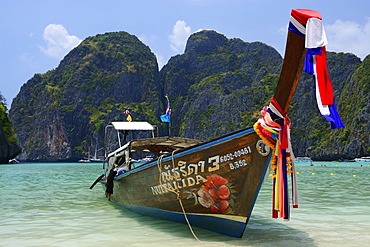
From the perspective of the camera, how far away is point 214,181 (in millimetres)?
6488

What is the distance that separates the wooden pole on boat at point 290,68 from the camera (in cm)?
512

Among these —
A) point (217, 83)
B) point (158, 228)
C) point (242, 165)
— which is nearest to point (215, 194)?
point (242, 165)

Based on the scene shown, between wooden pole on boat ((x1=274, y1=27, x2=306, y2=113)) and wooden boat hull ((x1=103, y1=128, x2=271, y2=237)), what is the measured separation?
31.8 inches

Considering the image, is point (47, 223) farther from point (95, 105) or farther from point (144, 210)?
point (95, 105)

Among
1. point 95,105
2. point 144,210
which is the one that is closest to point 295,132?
point 95,105

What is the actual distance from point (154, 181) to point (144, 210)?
147cm

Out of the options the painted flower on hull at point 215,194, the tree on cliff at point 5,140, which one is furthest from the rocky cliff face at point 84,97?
the painted flower on hull at point 215,194

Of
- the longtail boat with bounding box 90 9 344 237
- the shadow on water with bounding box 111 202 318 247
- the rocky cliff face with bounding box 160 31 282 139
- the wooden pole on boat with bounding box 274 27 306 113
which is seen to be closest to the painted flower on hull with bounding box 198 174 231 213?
the longtail boat with bounding box 90 9 344 237

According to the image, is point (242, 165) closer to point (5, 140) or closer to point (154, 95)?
point (5, 140)

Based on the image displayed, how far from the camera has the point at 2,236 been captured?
724 cm

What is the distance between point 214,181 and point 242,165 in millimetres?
698

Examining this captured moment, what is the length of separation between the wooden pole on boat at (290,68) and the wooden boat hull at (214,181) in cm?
81

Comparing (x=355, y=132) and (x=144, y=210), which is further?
(x=355, y=132)

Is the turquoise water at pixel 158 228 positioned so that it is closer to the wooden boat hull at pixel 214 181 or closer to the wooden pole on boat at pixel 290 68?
the wooden boat hull at pixel 214 181
